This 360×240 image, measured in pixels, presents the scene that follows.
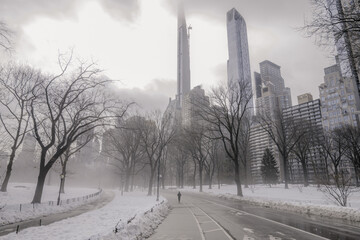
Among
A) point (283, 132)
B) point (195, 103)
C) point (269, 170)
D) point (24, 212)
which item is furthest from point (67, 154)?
point (269, 170)

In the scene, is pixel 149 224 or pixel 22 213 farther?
pixel 22 213

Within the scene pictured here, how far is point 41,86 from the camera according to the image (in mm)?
22234

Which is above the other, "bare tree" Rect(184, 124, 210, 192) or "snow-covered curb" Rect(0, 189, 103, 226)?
"bare tree" Rect(184, 124, 210, 192)

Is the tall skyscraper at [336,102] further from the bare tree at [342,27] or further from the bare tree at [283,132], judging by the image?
the bare tree at [342,27]

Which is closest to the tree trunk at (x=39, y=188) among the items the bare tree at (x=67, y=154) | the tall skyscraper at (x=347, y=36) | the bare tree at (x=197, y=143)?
the bare tree at (x=67, y=154)

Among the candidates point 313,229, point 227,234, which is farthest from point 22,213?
point 313,229

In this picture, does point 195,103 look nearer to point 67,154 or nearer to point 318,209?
point 67,154

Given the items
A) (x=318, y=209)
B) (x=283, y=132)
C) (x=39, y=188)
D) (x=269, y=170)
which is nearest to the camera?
(x=318, y=209)

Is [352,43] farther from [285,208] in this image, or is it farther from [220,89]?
[220,89]

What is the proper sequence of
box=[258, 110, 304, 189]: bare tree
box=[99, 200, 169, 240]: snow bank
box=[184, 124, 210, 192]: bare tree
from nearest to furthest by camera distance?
box=[99, 200, 169, 240]: snow bank, box=[258, 110, 304, 189]: bare tree, box=[184, 124, 210, 192]: bare tree

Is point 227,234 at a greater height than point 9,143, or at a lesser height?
lesser

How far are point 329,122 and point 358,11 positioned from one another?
133m

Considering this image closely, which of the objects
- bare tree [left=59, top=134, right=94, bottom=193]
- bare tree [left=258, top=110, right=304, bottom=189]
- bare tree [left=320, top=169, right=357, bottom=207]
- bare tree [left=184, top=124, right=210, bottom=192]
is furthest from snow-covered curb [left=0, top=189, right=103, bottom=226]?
bare tree [left=258, top=110, right=304, bottom=189]

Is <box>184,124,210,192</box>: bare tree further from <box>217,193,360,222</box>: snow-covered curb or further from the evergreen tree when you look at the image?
the evergreen tree
